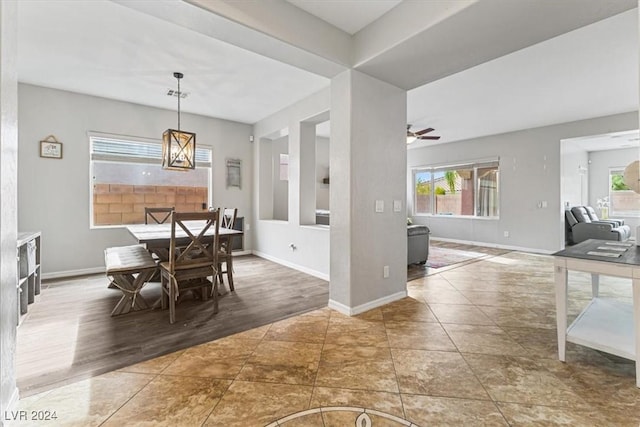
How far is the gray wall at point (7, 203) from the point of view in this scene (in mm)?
1342

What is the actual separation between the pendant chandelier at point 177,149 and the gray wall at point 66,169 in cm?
169

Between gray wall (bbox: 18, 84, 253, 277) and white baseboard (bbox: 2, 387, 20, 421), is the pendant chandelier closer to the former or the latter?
gray wall (bbox: 18, 84, 253, 277)

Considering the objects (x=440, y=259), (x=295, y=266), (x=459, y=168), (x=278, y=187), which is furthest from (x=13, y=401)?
(x=459, y=168)

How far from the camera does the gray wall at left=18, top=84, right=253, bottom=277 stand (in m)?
3.97

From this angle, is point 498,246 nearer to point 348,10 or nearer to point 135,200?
point 348,10

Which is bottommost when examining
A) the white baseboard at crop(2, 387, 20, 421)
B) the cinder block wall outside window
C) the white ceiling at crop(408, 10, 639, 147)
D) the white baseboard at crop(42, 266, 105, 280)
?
the white baseboard at crop(2, 387, 20, 421)

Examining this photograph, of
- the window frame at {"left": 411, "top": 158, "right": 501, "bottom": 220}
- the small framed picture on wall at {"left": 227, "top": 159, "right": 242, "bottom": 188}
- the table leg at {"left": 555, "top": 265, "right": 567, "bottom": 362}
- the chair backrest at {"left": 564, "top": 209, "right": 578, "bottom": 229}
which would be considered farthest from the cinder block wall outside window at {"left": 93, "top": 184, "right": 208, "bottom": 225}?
the chair backrest at {"left": 564, "top": 209, "right": 578, "bottom": 229}

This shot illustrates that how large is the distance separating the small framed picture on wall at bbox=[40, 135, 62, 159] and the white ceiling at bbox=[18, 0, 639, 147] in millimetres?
756

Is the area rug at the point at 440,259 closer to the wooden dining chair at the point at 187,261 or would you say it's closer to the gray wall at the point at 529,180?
the gray wall at the point at 529,180

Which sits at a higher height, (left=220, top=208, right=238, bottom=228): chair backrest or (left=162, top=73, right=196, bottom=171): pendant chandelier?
(left=162, top=73, right=196, bottom=171): pendant chandelier

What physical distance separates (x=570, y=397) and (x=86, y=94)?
6.27m

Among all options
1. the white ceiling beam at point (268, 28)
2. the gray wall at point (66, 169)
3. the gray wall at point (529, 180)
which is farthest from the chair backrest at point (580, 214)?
the gray wall at point (66, 169)

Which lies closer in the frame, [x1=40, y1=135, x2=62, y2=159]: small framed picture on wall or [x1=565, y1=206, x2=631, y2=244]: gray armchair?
[x1=40, y1=135, x2=62, y2=159]: small framed picture on wall

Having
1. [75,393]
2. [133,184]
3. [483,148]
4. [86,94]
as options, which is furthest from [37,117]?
[483,148]
